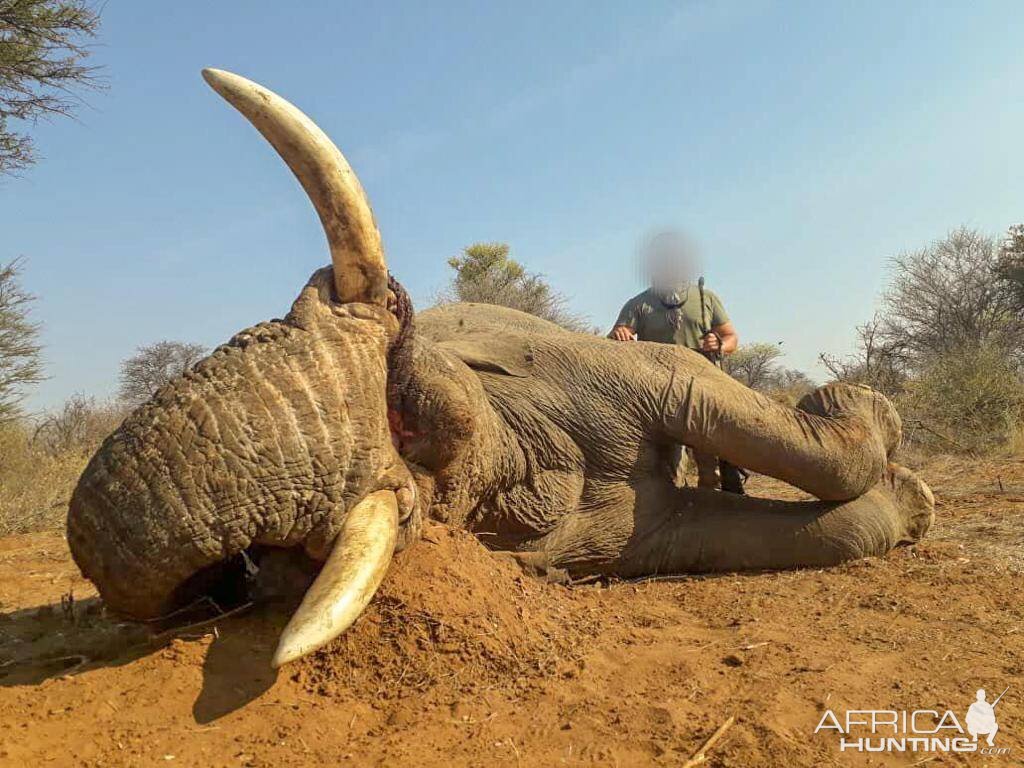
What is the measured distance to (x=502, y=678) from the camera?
2.49 metres

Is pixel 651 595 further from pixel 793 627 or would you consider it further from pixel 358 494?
pixel 358 494

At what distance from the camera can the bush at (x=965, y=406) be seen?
9.49 meters

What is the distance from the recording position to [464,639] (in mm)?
2568

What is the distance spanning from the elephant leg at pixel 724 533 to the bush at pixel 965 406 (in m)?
5.70

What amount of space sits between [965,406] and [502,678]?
976 cm

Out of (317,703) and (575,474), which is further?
(575,474)

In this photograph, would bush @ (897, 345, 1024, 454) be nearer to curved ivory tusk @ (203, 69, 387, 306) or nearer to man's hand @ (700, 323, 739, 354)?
man's hand @ (700, 323, 739, 354)

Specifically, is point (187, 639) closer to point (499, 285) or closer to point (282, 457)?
point (282, 457)

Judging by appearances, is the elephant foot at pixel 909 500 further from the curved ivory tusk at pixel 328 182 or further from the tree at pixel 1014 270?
the tree at pixel 1014 270

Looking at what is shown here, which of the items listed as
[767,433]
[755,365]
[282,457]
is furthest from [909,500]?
[755,365]

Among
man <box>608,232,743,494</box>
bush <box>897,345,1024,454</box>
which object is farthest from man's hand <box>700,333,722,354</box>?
bush <box>897,345,1024,454</box>

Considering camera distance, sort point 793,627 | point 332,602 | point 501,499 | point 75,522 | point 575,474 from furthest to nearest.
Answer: point 575,474, point 501,499, point 793,627, point 75,522, point 332,602

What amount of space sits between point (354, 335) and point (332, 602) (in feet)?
3.10

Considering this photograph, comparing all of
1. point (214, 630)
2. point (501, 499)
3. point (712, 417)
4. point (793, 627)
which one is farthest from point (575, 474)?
point (214, 630)
